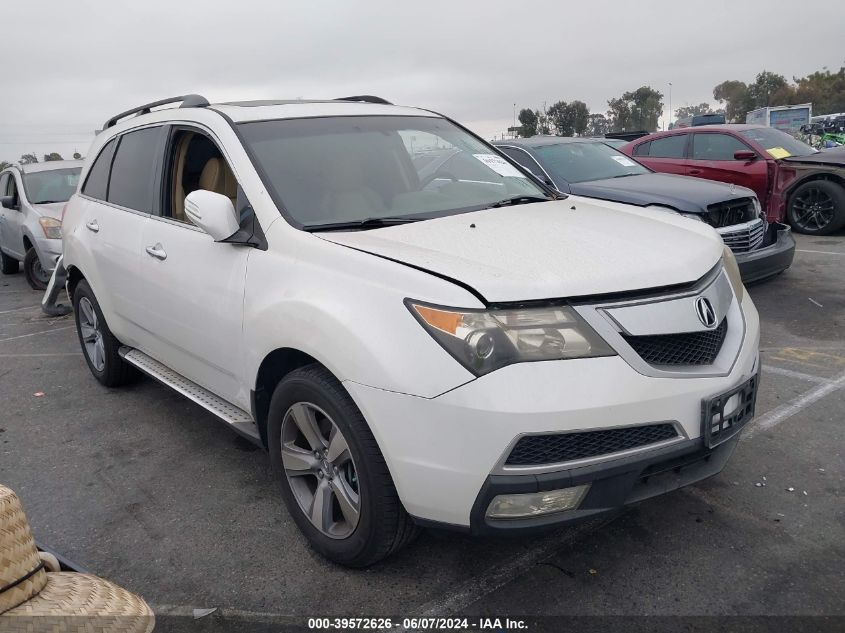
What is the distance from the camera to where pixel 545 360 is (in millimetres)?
2229

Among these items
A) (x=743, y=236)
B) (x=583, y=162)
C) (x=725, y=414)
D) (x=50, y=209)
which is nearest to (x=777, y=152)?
(x=583, y=162)

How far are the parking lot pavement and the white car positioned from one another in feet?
0.87

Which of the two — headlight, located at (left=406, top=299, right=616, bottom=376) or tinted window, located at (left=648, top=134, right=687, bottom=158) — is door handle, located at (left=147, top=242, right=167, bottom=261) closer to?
headlight, located at (left=406, top=299, right=616, bottom=376)

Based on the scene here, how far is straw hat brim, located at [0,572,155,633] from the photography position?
1908 millimetres

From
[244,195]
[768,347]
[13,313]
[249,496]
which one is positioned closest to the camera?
[244,195]

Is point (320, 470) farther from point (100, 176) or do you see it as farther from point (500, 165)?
point (100, 176)

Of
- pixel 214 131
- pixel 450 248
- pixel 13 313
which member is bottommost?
pixel 13 313

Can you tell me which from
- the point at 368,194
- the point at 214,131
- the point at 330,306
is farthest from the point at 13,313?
the point at 330,306

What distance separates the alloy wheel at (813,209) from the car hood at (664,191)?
3192 mm

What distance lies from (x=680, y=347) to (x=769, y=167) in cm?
817

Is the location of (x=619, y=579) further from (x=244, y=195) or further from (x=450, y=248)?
(x=244, y=195)

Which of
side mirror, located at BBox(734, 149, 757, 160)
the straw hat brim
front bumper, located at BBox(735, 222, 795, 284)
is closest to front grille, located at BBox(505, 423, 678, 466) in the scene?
the straw hat brim

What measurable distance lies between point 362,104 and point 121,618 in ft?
9.65

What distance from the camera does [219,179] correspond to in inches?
141
